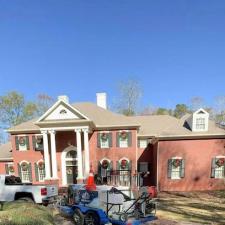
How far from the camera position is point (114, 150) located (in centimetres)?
1995

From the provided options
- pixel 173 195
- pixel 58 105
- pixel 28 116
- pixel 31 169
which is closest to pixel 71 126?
pixel 58 105

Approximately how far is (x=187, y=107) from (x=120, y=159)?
106ft

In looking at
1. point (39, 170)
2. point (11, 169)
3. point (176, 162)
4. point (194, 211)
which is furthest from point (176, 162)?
point (11, 169)

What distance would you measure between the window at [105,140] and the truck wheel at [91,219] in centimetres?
1113

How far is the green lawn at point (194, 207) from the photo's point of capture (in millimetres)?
10078

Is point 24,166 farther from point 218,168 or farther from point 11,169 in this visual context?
point 218,168

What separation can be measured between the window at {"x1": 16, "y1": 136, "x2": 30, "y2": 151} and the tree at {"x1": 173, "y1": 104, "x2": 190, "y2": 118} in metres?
34.5

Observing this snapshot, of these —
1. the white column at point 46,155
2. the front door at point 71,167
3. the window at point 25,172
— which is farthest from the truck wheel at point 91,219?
the window at point 25,172

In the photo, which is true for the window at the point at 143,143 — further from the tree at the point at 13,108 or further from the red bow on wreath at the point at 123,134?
the tree at the point at 13,108

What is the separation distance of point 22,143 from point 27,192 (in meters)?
10.2

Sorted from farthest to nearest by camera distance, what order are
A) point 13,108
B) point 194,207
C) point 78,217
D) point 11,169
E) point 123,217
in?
1. point 13,108
2. point 11,169
3. point 194,207
4. point 78,217
5. point 123,217

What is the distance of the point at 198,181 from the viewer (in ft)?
58.4

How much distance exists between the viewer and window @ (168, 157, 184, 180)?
17828 millimetres

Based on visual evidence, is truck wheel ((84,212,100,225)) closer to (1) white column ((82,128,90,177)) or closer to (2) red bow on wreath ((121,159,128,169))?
(1) white column ((82,128,90,177))
